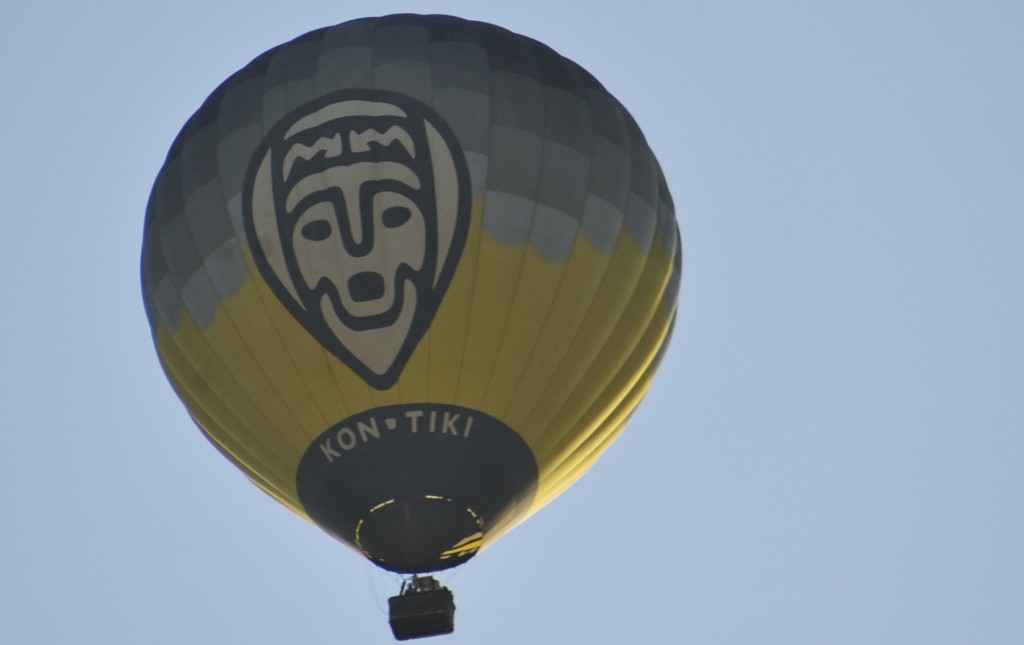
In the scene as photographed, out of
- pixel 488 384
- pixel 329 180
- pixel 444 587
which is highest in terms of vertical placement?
pixel 329 180

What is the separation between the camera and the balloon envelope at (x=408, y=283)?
21.0 meters

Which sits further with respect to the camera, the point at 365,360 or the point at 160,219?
the point at 160,219

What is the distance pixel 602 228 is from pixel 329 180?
2.16 metres

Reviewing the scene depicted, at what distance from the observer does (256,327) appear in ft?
70.0

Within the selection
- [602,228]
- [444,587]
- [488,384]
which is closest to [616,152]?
[602,228]

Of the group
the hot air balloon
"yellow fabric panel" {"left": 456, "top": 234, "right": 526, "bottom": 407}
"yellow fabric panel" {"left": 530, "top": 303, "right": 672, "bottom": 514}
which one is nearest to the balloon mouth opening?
the hot air balloon

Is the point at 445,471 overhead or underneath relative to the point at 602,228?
underneath

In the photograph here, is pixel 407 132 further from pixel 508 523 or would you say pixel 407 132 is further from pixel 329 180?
pixel 508 523

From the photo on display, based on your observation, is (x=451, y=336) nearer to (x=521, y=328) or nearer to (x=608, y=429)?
(x=521, y=328)

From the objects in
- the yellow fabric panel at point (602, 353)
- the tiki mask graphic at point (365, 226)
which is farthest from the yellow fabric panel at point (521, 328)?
the tiki mask graphic at point (365, 226)

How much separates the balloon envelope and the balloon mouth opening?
0.06 feet

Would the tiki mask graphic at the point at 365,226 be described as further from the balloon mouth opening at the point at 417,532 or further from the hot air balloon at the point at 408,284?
the balloon mouth opening at the point at 417,532

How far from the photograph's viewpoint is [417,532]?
68.9 ft

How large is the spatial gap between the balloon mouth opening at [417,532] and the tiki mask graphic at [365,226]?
962mm
